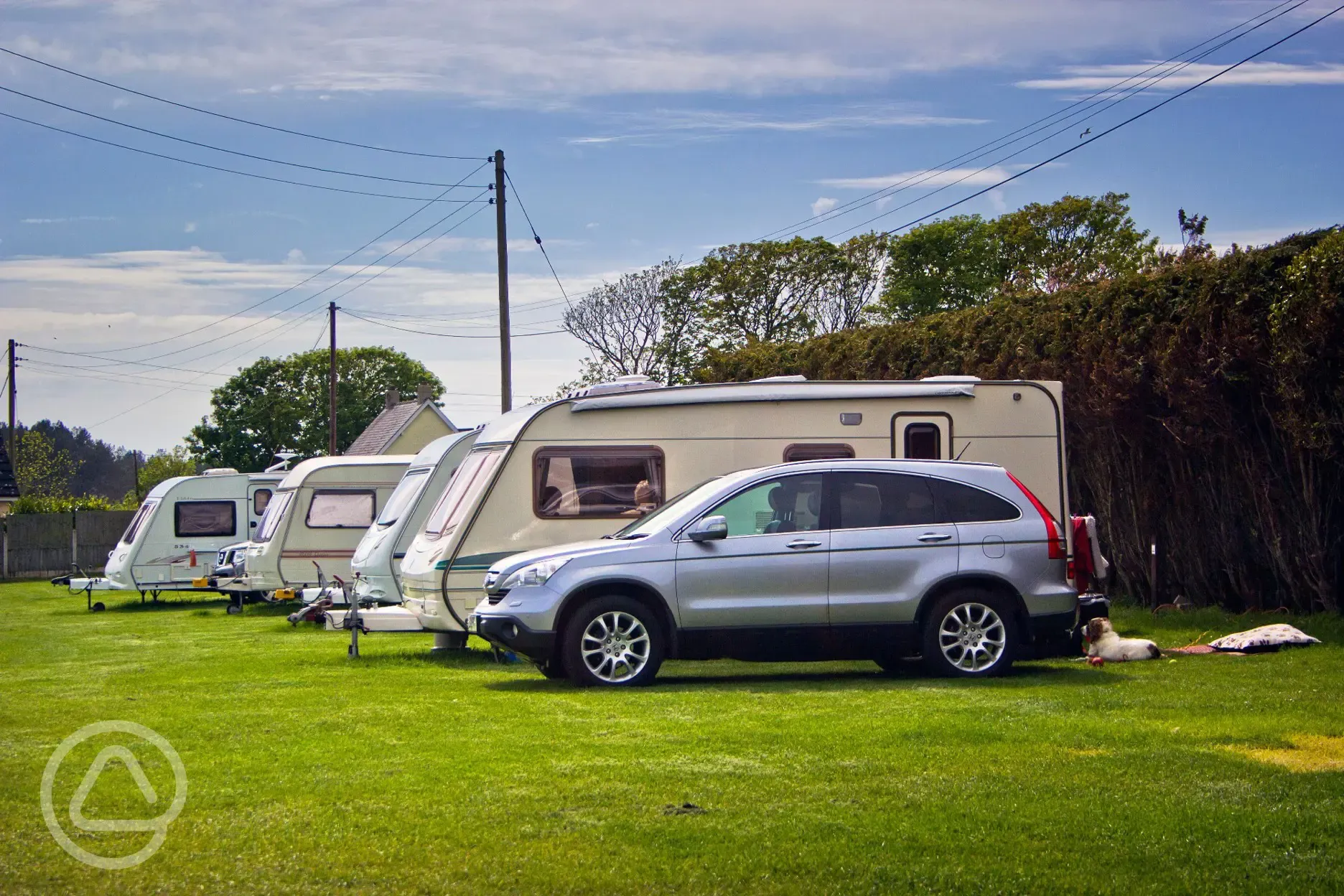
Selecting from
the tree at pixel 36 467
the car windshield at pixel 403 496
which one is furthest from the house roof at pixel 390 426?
the car windshield at pixel 403 496

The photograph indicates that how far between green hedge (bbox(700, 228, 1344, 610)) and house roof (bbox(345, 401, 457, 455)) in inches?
1299

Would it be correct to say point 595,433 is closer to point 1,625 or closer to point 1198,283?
point 1198,283

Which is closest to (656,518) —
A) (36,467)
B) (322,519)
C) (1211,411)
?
(1211,411)

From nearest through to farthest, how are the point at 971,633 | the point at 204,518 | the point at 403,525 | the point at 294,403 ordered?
the point at 971,633 → the point at 403,525 → the point at 204,518 → the point at 294,403

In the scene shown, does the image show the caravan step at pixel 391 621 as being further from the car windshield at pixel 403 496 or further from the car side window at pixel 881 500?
the car side window at pixel 881 500

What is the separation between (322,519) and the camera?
2422 centimetres

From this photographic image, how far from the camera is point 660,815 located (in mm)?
6562

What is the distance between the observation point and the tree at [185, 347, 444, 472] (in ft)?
278

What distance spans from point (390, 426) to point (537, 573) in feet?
142

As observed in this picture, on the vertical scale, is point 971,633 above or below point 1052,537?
below

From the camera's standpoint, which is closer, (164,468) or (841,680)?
(841,680)

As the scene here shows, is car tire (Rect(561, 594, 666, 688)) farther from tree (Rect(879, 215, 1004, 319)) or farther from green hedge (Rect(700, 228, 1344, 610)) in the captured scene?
tree (Rect(879, 215, 1004, 319))

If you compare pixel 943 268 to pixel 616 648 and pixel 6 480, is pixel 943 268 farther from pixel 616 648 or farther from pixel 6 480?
pixel 616 648

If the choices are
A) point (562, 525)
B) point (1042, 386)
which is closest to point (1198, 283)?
point (1042, 386)
